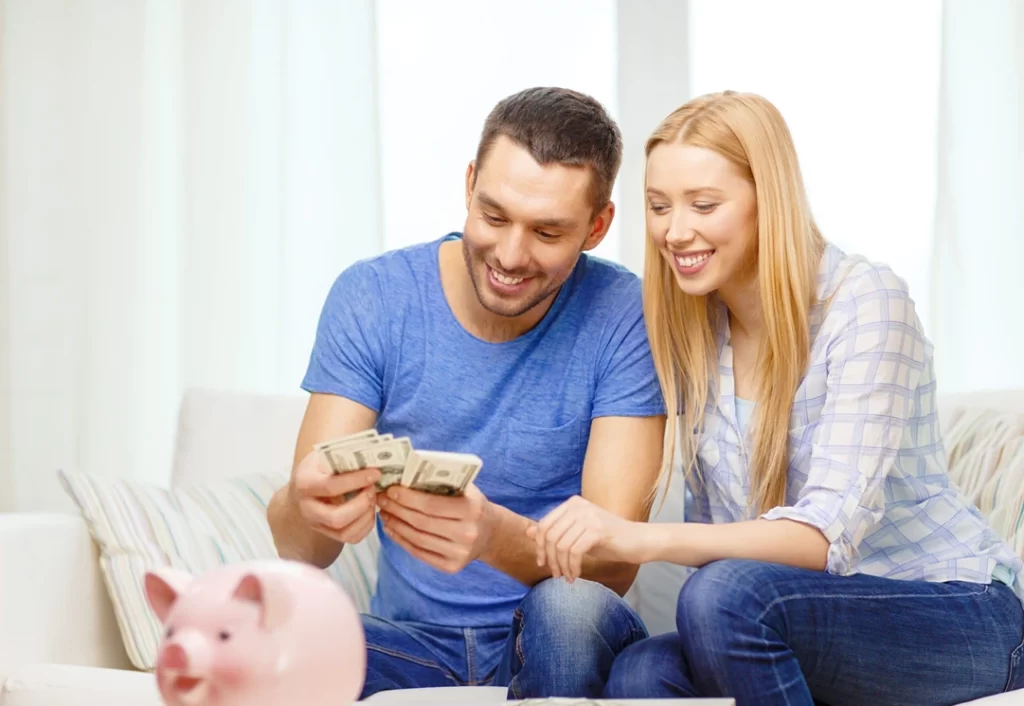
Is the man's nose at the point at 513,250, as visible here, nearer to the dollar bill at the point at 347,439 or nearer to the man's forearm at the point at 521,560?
the man's forearm at the point at 521,560

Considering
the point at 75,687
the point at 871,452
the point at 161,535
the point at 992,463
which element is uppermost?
the point at 871,452

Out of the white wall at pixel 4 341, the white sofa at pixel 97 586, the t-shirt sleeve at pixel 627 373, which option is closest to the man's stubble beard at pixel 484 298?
the t-shirt sleeve at pixel 627 373

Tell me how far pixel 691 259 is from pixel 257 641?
37.0 inches

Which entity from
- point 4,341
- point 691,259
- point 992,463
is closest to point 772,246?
point 691,259

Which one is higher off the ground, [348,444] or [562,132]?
[562,132]

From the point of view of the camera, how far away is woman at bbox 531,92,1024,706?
1416 mm

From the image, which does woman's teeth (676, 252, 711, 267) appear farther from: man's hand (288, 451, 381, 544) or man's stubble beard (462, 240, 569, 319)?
man's hand (288, 451, 381, 544)

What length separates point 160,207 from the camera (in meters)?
3.37

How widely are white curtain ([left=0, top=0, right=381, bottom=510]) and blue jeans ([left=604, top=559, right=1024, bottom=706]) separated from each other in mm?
2069

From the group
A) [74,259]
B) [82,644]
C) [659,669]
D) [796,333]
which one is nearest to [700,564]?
[659,669]

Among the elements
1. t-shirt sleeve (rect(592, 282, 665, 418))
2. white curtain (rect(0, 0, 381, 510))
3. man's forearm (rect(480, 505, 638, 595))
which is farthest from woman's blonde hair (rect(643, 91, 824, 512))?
white curtain (rect(0, 0, 381, 510))

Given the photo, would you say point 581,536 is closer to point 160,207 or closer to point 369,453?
point 369,453

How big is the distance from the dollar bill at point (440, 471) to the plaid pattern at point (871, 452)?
1.42ft

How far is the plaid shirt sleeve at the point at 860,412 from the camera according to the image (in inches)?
58.4
